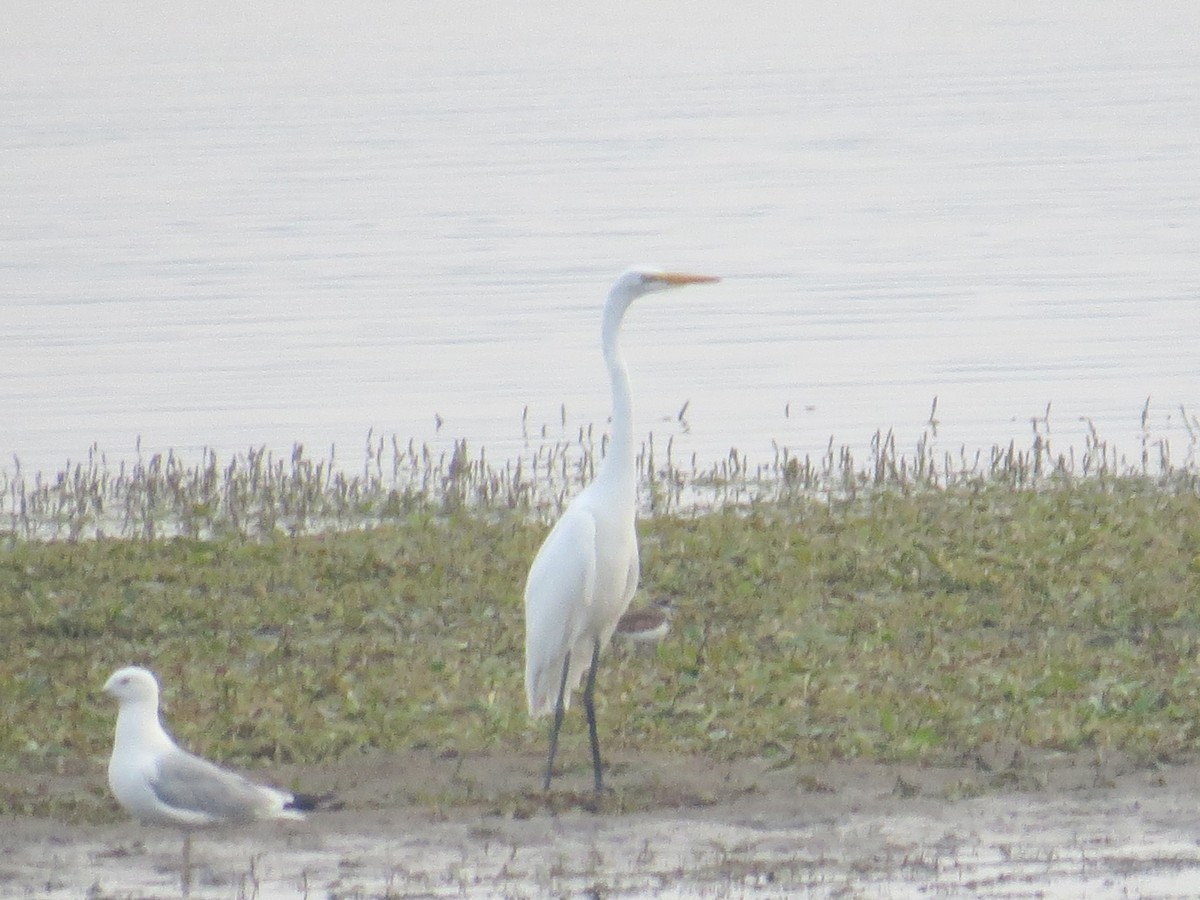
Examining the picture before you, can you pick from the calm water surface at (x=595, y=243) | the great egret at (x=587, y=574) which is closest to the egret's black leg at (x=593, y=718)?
the great egret at (x=587, y=574)

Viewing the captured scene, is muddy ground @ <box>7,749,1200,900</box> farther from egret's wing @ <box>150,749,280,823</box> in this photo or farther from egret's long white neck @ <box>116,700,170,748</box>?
egret's long white neck @ <box>116,700,170,748</box>

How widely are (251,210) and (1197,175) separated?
1468 centimetres

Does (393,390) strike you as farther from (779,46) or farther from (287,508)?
(779,46)

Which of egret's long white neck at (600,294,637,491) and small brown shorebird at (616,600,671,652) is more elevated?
egret's long white neck at (600,294,637,491)

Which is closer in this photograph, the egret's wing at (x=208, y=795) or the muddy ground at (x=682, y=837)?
the muddy ground at (x=682, y=837)

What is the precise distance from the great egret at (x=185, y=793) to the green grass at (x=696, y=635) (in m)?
0.50

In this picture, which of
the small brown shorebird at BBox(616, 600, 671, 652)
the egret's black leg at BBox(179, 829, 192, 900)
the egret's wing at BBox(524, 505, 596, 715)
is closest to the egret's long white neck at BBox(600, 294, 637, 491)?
the egret's wing at BBox(524, 505, 596, 715)

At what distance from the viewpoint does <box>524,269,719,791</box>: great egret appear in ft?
27.8

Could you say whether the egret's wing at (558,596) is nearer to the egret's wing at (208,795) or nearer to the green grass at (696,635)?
the green grass at (696,635)

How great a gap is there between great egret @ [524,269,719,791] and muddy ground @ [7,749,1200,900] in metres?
0.40

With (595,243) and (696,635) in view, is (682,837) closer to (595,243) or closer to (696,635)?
(696,635)

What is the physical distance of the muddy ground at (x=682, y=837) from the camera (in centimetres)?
696

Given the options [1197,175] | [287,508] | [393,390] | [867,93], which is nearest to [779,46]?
[867,93]

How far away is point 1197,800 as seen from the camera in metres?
7.77
